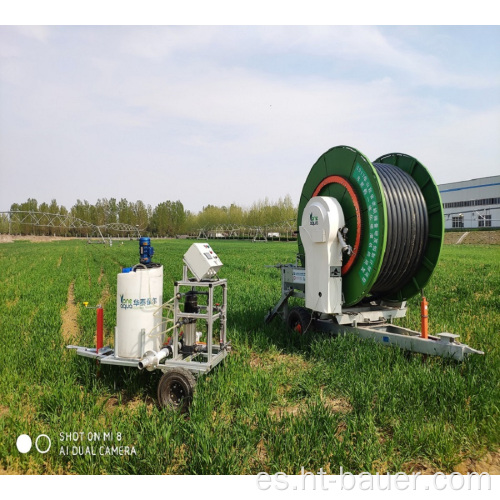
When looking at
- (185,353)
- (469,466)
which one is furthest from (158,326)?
(469,466)

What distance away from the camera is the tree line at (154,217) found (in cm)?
7825

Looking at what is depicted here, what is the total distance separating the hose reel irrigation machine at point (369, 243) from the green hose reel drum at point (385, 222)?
0.05 feet

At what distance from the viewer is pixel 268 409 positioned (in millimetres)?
4363

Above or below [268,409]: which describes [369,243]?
above

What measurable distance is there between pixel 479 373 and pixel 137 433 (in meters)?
4.03

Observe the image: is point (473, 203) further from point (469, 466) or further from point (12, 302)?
point (469, 466)

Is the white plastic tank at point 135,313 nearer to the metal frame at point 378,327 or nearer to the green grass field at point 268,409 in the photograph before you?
the green grass field at point 268,409

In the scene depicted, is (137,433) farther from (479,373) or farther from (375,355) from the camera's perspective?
(479,373)

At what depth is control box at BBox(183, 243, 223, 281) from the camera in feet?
16.6

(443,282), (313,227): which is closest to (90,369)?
(313,227)

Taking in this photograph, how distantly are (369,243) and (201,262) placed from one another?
2474 millimetres

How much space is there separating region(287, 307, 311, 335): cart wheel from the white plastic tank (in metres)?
2.77

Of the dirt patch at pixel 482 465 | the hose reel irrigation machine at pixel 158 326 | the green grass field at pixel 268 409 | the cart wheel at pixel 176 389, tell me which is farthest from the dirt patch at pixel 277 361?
the dirt patch at pixel 482 465

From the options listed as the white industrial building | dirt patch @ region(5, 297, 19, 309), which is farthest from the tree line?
dirt patch @ region(5, 297, 19, 309)
